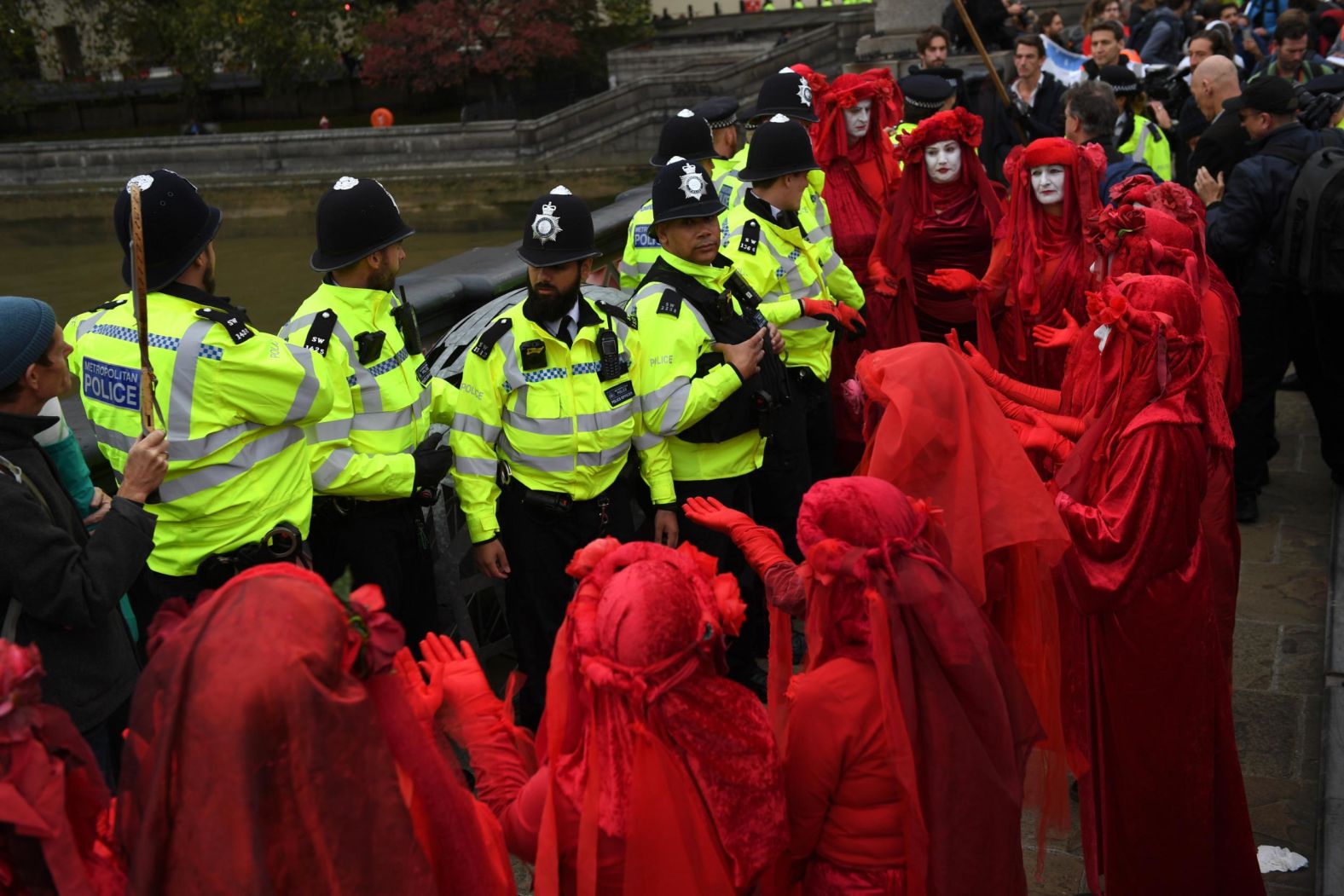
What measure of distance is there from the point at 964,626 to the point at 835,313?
11.2ft

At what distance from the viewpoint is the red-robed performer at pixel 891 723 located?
2.90 meters

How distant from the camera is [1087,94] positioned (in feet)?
24.3

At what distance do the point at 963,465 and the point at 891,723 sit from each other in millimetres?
1101

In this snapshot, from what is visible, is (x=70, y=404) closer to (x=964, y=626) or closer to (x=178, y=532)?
(x=178, y=532)

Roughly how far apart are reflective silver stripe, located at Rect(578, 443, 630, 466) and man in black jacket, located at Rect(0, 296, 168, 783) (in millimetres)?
1586

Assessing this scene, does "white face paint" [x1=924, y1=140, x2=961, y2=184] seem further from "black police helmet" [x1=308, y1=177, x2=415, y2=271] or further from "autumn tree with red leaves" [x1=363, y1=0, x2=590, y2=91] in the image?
"autumn tree with red leaves" [x1=363, y1=0, x2=590, y2=91]

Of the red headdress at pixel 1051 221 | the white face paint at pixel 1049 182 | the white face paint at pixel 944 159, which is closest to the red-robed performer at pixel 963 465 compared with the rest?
the red headdress at pixel 1051 221

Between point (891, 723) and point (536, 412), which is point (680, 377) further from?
point (891, 723)

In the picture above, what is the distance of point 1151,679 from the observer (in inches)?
160

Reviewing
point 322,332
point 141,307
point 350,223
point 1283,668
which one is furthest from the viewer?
point 1283,668

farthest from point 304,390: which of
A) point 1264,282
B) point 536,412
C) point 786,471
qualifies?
point 1264,282

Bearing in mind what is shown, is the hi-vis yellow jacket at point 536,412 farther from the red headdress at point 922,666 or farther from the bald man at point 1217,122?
the bald man at point 1217,122

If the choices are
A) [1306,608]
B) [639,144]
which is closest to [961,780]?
[1306,608]

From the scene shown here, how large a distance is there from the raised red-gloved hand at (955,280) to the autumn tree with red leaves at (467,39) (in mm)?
22615
